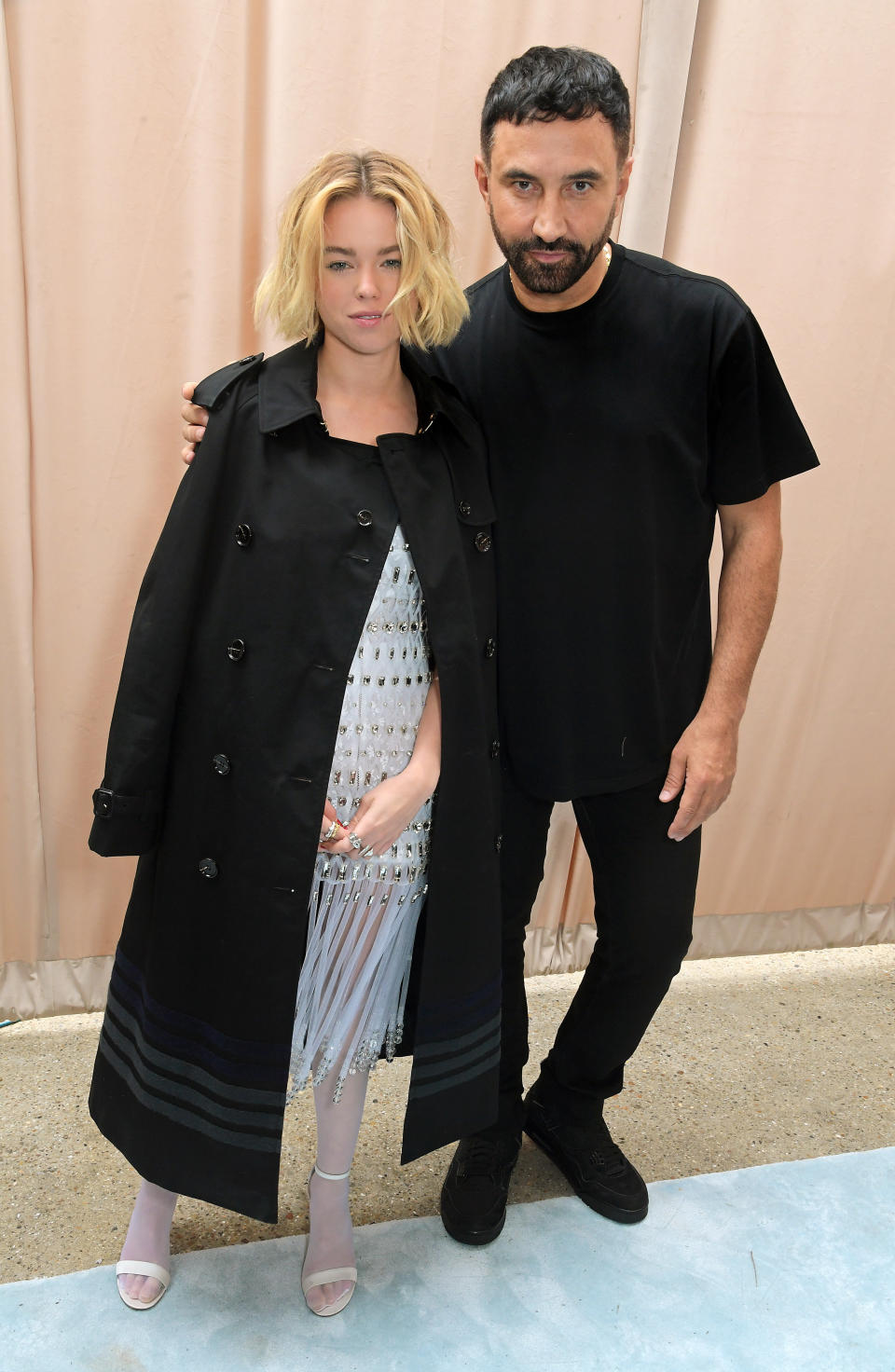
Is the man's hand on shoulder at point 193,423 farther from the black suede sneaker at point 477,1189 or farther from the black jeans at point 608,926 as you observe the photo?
the black suede sneaker at point 477,1189

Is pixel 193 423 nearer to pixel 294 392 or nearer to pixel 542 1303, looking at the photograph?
pixel 294 392

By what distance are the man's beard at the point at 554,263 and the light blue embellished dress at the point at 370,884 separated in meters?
0.40

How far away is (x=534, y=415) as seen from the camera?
1.64m

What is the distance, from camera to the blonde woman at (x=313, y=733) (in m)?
1.43

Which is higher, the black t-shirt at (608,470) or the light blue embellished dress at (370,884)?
the black t-shirt at (608,470)

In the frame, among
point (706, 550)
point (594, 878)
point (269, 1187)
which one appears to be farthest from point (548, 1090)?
point (706, 550)

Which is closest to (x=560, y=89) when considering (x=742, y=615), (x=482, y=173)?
(x=482, y=173)

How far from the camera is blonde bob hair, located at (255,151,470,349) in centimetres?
137

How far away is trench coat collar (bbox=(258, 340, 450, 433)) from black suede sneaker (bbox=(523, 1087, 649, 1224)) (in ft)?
4.15

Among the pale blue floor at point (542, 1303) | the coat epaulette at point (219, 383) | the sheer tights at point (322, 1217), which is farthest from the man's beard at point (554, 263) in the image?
the pale blue floor at point (542, 1303)

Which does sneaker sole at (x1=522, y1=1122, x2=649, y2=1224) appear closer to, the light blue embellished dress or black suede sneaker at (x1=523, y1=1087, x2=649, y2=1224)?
black suede sneaker at (x1=523, y1=1087, x2=649, y2=1224)

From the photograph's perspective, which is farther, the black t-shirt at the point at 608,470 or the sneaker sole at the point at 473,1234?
the sneaker sole at the point at 473,1234

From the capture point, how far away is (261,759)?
1.47 metres

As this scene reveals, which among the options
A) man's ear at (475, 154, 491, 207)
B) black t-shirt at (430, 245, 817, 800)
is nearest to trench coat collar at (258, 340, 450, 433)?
black t-shirt at (430, 245, 817, 800)
